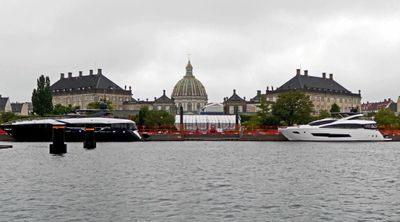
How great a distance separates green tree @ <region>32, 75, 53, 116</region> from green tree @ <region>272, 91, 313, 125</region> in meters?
62.3

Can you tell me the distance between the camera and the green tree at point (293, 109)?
145375 millimetres

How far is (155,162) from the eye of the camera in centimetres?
5881

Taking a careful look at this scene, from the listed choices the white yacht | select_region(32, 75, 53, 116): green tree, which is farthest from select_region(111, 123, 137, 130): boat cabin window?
select_region(32, 75, 53, 116): green tree

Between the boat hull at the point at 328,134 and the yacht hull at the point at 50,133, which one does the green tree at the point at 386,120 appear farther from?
the yacht hull at the point at 50,133

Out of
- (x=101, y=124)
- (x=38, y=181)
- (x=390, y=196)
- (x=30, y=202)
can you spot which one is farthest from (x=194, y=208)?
(x=101, y=124)

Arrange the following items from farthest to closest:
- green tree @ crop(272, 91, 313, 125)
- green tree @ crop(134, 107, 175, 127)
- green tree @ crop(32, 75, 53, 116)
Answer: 1. green tree @ crop(134, 107, 175, 127)
2. green tree @ crop(32, 75, 53, 116)
3. green tree @ crop(272, 91, 313, 125)

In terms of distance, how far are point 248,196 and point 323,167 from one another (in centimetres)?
2065

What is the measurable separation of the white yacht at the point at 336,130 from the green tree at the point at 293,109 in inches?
1152

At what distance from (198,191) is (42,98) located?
136 metres

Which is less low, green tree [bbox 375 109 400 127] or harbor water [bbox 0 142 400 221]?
green tree [bbox 375 109 400 127]

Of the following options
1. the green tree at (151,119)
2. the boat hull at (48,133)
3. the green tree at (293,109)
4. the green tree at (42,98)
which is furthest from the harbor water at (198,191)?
the green tree at (151,119)

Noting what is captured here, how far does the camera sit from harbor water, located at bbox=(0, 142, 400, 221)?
28812 millimetres

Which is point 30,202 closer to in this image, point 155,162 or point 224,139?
point 155,162

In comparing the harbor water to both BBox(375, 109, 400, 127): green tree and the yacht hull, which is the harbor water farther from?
BBox(375, 109, 400, 127): green tree
